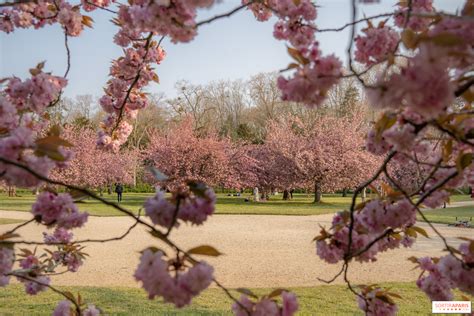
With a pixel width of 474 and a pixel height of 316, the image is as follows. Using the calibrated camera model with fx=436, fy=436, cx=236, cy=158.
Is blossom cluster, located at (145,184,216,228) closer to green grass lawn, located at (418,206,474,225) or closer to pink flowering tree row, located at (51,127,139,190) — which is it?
green grass lawn, located at (418,206,474,225)

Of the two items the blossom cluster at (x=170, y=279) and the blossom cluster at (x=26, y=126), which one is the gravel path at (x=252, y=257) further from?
the blossom cluster at (x=170, y=279)

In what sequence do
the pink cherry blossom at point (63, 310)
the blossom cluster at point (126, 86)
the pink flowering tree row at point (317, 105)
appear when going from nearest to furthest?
the pink flowering tree row at point (317, 105)
the pink cherry blossom at point (63, 310)
the blossom cluster at point (126, 86)

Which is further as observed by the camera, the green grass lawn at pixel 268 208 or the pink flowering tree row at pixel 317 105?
the green grass lawn at pixel 268 208

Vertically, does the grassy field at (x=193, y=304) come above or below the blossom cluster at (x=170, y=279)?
below

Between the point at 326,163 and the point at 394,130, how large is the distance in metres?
20.5

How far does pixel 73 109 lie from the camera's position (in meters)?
46.7

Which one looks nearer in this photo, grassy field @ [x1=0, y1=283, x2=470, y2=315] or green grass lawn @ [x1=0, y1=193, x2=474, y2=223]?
grassy field @ [x1=0, y1=283, x2=470, y2=315]

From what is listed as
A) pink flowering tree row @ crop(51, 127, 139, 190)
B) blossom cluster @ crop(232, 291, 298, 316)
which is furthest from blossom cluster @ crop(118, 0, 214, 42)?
pink flowering tree row @ crop(51, 127, 139, 190)

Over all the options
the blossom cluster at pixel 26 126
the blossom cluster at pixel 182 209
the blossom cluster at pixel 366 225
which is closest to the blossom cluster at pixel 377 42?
the blossom cluster at pixel 366 225

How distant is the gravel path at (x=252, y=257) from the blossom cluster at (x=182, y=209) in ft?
8.47

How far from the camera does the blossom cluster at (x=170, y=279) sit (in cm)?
103

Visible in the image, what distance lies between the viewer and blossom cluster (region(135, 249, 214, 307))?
103 cm

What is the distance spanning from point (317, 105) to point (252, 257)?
6585mm

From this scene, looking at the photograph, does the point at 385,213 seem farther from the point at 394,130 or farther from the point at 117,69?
the point at 117,69
